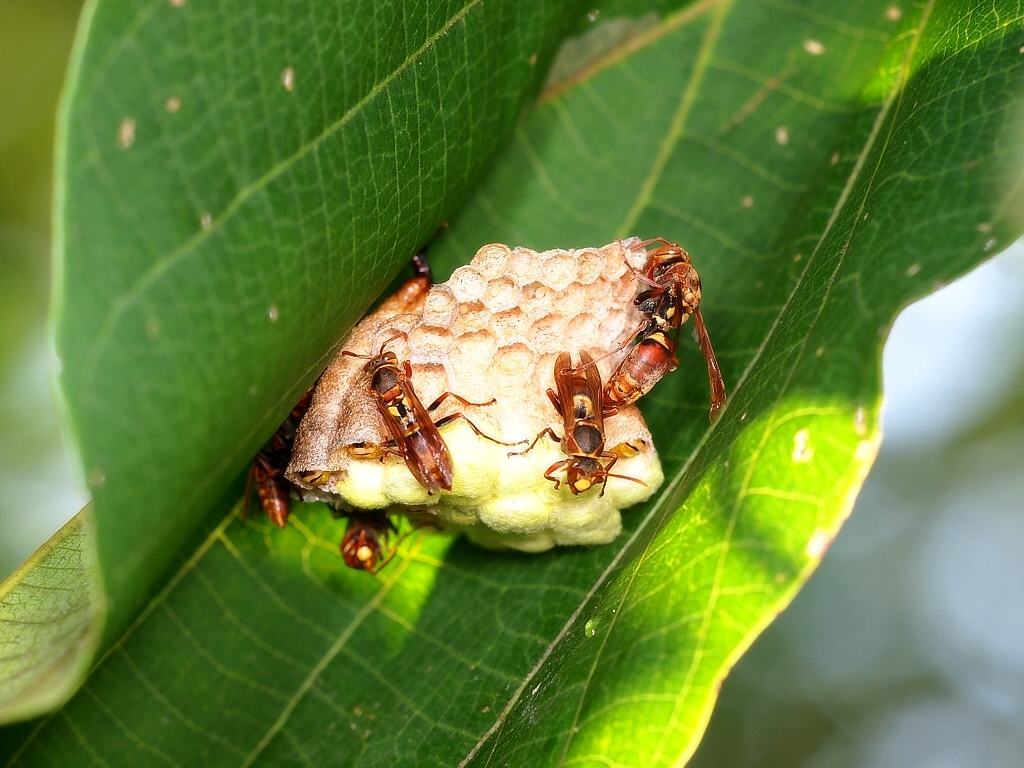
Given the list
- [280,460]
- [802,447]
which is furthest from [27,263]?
[802,447]

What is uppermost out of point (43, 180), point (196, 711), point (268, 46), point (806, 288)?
point (268, 46)

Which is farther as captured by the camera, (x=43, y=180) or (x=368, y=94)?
(x=43, y=180)

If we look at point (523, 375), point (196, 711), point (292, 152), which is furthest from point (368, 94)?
point (196, 711)

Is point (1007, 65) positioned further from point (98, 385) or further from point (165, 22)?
point (98, 385)

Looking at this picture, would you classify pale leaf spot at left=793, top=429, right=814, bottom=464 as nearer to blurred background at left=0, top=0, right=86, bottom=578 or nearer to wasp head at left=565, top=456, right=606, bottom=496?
wasp head at left=565, top=456, right=606, bottom=496

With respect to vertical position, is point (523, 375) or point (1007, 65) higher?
point (1007, 65)

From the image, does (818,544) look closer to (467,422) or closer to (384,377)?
(467,422)

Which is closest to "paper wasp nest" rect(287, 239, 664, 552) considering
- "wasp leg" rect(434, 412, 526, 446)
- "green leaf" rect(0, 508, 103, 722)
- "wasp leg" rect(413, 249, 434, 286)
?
"wasp leg" rect(434, 412, 526, 446)

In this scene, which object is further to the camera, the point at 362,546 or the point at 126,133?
the point at 362,546
